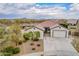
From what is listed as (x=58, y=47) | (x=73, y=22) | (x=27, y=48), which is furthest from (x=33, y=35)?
(x=73, y=22)

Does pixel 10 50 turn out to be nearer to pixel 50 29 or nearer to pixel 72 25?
pixel 50 29

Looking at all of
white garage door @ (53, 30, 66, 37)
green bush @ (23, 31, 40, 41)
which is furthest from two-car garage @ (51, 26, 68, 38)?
green bush @ (23, 31, 40, 41)

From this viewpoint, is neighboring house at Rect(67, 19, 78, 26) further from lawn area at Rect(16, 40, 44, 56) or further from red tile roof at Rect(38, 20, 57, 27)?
lawn area at Rect(16, 40, 44, 56)

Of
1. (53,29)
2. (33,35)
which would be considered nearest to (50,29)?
(53,29)

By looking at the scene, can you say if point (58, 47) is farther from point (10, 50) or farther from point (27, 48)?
point (10, 50)

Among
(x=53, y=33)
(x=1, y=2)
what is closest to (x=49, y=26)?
(x=53, y=33)

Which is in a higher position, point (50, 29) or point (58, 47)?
point (50, 29)

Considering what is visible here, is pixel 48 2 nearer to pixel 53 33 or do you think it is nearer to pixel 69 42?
pixel 53 33
